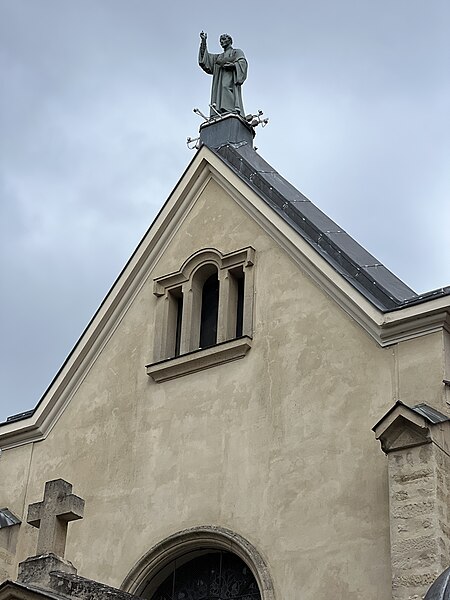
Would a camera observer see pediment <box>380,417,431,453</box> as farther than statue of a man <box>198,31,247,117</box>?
No

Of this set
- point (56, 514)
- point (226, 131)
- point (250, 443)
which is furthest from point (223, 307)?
point (56, 514)

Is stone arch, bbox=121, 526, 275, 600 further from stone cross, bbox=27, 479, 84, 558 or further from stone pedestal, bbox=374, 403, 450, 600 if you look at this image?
stone cross, bbox=27, 479, 84, 558

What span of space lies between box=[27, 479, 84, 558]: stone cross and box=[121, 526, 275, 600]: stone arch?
266 cm

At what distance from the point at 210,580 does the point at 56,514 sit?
3346mm

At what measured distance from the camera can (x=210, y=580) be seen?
1619cm

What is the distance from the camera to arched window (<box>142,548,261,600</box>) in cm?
1585

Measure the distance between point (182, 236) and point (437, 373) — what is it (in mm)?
5203

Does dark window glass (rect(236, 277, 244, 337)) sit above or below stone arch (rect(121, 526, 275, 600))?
above

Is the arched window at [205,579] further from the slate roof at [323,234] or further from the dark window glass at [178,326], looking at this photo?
the slate roof at [323,234]

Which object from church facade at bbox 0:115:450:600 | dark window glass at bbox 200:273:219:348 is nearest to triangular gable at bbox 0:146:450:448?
church facade at bbox 0:115:450:600

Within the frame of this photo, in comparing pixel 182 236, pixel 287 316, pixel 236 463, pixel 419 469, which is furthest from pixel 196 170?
pixel 419 469

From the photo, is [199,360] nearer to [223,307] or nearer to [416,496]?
[223,307]

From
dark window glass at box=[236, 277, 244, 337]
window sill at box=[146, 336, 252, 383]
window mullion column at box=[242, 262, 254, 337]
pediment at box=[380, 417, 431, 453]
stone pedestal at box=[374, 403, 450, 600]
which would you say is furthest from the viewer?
dark window glass at box=[236, 277, 244, 337]

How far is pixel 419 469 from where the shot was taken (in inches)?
554
